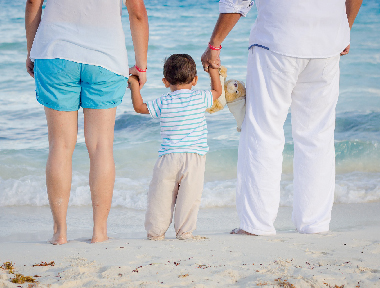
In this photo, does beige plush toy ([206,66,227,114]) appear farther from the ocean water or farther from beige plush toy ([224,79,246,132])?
the ocean water

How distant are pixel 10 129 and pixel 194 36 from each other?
7503 millimetres

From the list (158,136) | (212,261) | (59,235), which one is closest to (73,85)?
(59,235)

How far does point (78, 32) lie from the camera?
256 centimetres

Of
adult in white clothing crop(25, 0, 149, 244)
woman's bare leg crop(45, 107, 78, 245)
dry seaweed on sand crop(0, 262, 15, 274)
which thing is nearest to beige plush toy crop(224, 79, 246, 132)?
adult in white clothing crop(25, 0, 149, 244)

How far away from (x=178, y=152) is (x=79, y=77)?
0.71 m

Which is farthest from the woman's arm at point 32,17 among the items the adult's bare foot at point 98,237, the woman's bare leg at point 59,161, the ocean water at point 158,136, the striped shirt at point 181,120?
the ocean water at point 158,136

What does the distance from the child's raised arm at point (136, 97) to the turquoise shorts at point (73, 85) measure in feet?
0.73

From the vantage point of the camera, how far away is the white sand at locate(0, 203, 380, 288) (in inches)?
79.4

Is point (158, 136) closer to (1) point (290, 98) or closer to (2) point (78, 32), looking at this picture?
(1) point (290, 98)

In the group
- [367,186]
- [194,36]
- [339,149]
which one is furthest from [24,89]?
[367,186]

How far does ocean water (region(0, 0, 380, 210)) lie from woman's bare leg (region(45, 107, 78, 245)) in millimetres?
1925

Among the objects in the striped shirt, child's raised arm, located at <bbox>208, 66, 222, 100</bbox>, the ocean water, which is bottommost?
the ocean water

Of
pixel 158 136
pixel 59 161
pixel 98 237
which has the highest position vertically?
pixel 59 161

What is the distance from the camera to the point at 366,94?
9.29 metres
